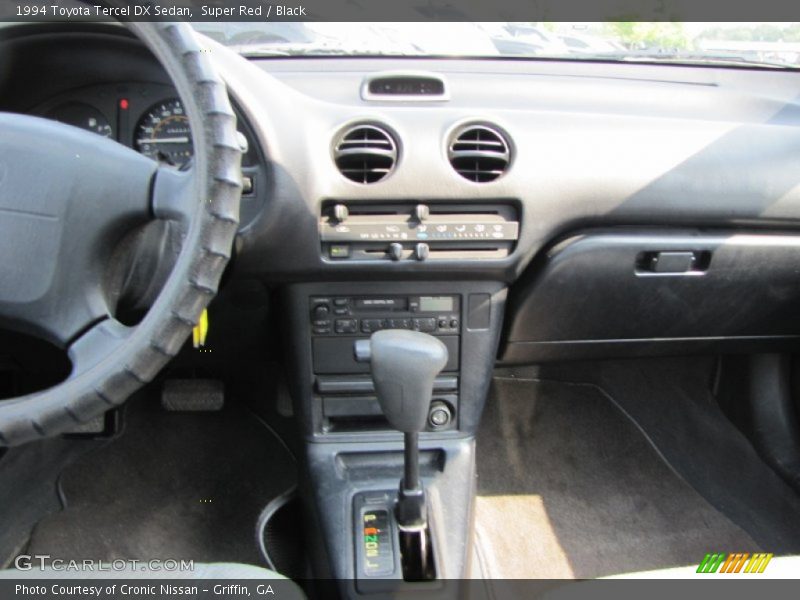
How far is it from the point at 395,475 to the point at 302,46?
0.92 metres

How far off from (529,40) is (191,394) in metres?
1.21

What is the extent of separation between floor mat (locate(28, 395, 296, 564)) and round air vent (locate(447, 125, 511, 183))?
38.2 inches

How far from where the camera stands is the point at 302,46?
1.59 m

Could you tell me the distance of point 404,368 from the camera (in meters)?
1.13

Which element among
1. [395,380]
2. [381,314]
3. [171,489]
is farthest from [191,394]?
[395,380]

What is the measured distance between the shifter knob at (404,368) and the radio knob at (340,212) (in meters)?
0.25

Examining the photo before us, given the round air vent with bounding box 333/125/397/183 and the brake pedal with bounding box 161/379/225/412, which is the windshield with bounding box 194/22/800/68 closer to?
the round air vent with bounding box 333/125/397/183

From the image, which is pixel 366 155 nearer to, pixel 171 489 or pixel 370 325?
pixel 370 325

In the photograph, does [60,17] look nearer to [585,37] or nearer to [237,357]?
[237,357]

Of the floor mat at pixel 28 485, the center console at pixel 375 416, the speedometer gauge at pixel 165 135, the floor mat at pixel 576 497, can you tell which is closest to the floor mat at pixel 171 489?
the floor mat at pixel 28 485

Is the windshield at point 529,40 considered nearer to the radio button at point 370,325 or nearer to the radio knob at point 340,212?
the radio knob at point 340,212

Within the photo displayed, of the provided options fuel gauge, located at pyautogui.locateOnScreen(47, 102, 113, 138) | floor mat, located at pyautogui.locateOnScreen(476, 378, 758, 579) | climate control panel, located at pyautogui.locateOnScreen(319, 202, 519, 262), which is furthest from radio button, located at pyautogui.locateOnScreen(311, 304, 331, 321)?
floor mat, located at pyautogui.locateOnScreen(476, 378, 758, 579)

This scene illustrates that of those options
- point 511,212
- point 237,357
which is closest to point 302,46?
point 511,212

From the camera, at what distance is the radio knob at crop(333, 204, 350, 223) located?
4.25ft
